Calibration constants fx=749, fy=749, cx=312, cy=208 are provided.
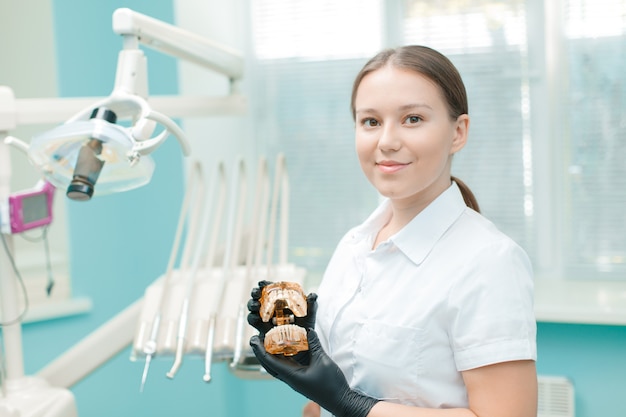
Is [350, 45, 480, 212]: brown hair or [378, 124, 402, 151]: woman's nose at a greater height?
[350, 45, 480, 212]: brown hair

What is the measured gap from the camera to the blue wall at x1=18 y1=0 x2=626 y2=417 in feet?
9.75

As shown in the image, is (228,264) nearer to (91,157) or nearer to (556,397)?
(91,157)

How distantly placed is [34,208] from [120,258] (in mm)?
1321

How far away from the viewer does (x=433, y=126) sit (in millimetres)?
1248

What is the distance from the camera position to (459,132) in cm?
131

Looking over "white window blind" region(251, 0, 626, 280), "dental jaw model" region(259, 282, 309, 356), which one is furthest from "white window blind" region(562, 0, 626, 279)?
"dental jaw model" region(259, 282, 309, 356)

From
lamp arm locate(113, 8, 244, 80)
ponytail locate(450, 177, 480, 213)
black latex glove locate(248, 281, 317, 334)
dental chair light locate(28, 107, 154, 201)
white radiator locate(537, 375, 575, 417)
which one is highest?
lamp arm locate(113, 8, 244, 80)

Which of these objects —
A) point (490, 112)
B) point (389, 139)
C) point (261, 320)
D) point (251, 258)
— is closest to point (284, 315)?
point (261, 320)

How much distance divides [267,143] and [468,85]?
0.89 metres

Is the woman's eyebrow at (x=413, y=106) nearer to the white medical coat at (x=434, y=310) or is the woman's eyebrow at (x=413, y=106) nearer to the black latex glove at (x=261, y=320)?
the white medical coat at (x=434, y=310)

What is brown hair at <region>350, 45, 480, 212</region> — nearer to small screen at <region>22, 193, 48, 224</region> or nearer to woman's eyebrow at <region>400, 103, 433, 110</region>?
woman's eyebrow at <region>400, 103, 433, 110</region>

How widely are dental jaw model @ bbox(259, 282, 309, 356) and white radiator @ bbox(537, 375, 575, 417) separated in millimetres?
1633

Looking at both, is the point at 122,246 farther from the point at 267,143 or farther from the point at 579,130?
the point at 579,130

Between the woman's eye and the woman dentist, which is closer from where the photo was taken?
the woman dentist
